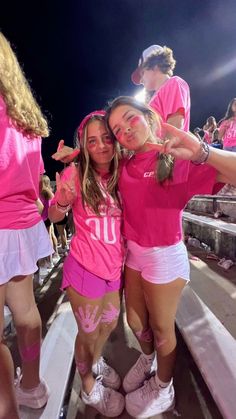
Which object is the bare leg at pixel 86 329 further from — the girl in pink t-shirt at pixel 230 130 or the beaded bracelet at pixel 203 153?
the girl in pink t-shirt at pixel 230 130

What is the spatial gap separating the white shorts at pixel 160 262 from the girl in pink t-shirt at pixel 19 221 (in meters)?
0.38

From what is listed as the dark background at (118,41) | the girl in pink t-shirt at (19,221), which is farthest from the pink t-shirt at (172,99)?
the dark background at (118,41)

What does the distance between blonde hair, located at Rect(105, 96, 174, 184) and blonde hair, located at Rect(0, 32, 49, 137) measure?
309 millimetres

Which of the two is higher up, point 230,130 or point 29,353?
point 230,130

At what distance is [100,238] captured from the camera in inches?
46.3

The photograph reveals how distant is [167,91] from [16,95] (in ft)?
2.82

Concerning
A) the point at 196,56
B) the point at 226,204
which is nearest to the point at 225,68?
the point at 196,56

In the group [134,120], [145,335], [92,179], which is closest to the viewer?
[134,120]

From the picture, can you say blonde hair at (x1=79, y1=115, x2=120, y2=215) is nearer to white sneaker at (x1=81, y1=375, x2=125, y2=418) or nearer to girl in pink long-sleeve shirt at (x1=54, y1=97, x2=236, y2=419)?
girl in pink long-sleeve shirt at (x1=54, y1=97, x2=236, y2=419)

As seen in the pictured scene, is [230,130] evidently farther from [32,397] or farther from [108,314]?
[32,397]

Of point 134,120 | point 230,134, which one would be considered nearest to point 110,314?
point 134,120

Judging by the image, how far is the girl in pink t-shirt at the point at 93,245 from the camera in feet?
3.83

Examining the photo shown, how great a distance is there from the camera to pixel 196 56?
1168 cm

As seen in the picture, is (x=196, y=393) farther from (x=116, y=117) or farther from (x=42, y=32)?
(x=42, y=32)
